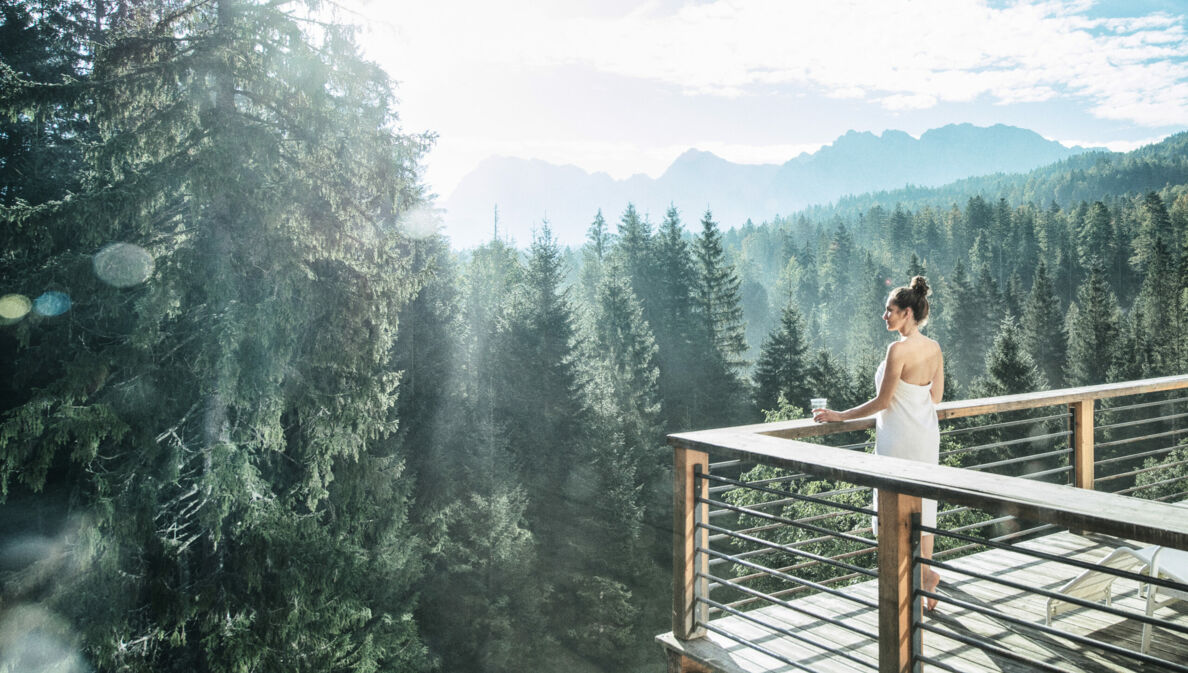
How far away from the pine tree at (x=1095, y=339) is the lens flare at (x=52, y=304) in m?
40.5

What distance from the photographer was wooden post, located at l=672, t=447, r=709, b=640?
3.04m

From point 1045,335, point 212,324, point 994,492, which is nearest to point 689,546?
point 994,492

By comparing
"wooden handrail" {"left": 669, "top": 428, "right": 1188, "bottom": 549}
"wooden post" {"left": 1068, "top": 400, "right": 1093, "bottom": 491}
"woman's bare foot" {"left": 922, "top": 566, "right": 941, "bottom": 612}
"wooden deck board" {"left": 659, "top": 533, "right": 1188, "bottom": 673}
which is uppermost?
"wooden handrail" {"left": 669, "top": 428, "right": 1188, "bottom": 549}

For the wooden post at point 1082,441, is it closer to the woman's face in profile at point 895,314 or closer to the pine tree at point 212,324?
the woman's face in profile at point 895,314

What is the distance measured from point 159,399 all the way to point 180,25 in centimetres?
458

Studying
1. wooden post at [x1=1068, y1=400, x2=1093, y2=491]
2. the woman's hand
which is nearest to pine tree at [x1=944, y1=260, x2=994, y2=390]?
wooden post at [x1=1068, y1=400, x2=1093, y2=491]

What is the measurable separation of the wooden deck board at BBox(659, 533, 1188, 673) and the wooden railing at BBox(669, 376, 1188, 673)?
8.0 inches

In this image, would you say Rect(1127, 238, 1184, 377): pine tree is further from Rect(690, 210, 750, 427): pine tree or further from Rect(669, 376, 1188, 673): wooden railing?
Rect(669, 376, 1188, 673): wooden railing

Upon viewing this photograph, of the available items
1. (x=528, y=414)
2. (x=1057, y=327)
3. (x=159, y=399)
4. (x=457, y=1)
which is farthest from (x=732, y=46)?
(x=1057, y=327)

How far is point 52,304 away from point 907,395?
8.87 m

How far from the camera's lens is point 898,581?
229 centimetres

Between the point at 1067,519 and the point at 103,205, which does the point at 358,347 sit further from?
the point at 1067,519

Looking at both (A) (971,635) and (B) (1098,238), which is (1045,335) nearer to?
(B) (1098,238)

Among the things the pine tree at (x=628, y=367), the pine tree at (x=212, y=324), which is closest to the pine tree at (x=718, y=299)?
the pine tree at (x=628, y=367)
